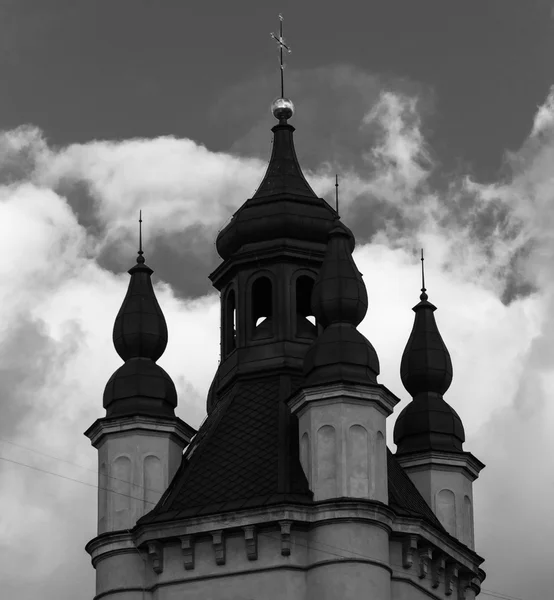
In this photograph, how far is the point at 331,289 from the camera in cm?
5878

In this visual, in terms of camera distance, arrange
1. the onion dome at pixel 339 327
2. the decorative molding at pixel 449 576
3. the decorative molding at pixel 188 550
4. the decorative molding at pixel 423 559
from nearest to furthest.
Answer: the decorative molding at pixel 188 550 < the onion dome at pixel 339 327 < the decorative molding at pixel 423 559 < the decorative molding at pixel 449 576

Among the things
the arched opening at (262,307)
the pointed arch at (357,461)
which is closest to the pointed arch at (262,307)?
the arched opening at (262,307)

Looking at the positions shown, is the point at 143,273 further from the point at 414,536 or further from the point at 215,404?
the point at 414,536

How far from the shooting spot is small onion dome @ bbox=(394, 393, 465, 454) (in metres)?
63.2

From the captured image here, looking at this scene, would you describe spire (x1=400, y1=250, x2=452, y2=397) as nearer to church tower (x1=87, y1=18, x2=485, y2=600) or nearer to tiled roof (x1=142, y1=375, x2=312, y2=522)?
church tower (x1=87, y1=18, x2=485, y2=600)

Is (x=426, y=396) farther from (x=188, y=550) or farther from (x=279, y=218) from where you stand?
(x=188, y=550)

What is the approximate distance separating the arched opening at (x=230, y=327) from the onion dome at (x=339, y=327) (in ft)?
16.3

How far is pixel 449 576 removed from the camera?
59562 millimetres

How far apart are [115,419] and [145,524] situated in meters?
3.23

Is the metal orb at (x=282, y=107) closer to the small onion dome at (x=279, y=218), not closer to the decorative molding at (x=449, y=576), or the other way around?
the small onion dome at (x=279, y=218)

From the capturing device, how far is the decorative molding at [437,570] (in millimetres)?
58750

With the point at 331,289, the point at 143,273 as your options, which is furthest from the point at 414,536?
the point at 143,273

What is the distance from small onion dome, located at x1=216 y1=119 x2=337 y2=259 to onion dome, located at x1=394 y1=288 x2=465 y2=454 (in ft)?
12.1

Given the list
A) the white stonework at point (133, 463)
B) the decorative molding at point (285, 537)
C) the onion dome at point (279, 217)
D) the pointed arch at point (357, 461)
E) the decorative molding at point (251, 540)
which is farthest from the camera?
the onion dome at point (279, 217)
